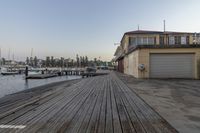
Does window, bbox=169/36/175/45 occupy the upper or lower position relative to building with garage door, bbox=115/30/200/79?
upper

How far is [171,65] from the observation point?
17.2m

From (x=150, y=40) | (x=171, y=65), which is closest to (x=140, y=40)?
(x=150, y=40)

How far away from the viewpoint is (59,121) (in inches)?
176

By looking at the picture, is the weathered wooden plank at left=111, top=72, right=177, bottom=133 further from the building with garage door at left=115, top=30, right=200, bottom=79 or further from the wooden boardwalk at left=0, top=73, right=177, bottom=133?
the building with garage door at left=115, top=30, right=200, bottom=79

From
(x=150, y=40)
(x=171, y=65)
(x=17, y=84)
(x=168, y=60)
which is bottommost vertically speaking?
(x=17, y=84)

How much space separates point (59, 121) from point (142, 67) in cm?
1351

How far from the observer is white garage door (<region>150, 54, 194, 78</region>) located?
56.1 ft

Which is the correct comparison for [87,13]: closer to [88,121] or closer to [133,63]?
[133,63]

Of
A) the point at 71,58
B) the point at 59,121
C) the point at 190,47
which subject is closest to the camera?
the point at 59,121

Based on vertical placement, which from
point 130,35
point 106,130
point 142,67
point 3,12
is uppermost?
point 3,12

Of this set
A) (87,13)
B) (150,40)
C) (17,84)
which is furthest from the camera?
(150,40)

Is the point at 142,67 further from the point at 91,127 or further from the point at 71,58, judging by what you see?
the point at 71,58

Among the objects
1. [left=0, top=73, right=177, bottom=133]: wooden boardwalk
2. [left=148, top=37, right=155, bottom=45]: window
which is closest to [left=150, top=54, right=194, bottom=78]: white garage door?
[left=148, top=37, right=155, bottom=45]: window

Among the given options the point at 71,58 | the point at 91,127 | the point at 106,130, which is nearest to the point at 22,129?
the point at 91,127
